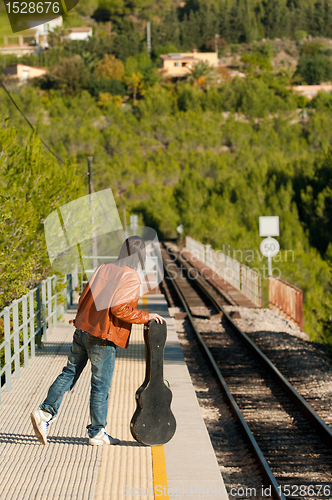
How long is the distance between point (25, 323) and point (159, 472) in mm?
3563

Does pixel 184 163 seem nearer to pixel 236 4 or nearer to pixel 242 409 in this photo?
pixel 242 409

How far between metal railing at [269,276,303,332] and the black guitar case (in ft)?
36.0

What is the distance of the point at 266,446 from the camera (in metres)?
6.46

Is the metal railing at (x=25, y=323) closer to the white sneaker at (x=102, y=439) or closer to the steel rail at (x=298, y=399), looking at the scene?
the white sneaker at (x=102, y=439)

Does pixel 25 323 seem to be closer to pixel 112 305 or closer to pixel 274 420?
pixel 112 305

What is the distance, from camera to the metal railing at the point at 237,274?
770 inches

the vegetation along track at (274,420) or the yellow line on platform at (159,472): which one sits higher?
the yellow line on platform at (159,472)

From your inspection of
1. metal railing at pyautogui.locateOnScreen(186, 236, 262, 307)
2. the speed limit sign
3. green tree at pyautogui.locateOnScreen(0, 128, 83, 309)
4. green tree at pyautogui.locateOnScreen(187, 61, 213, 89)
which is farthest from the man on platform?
green tree at pyautogui.locateOnScreen(187, 61, 213, 89)

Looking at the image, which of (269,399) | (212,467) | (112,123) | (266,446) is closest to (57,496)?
(212,467)

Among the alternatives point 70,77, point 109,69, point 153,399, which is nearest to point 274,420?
point 153,399

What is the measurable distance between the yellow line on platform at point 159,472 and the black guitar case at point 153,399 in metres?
0.09

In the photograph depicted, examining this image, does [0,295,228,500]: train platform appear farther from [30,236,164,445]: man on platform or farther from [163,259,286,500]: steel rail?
[163,259,286,500]: steel rail

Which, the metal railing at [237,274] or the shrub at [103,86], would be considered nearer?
the metal railing at [237,274]

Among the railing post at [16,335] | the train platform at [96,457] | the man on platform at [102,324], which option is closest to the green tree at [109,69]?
the railing post at [16,335]
